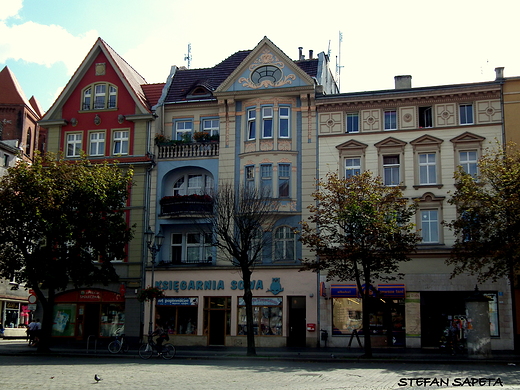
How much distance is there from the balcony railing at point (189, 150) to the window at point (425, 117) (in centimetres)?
1262

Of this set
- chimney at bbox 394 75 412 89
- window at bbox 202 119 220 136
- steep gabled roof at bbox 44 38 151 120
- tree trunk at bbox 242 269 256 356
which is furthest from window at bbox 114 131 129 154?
chimney at bbox 394 75 412 89

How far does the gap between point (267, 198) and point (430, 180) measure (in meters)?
9.74

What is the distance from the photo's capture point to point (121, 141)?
4222cm

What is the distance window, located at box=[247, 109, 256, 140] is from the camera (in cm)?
3972

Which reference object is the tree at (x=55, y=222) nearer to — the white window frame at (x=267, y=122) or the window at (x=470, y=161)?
the white window frame at (x=267, y=122)

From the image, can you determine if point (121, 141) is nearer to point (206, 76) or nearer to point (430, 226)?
point (206, 76)

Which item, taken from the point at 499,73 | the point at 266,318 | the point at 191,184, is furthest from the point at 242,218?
the point at 499,73

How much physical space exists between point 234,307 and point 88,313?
9742 millimetres

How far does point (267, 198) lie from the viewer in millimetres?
34656

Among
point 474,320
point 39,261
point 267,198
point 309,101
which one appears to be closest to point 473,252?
point 474,320

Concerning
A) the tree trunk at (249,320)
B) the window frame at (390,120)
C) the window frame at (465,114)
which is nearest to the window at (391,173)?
the window frame at (390,120)

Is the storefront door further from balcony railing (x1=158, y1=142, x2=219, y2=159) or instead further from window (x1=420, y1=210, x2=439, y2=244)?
balcony railing (x1=158, y1=142, x2=219, y2=159)

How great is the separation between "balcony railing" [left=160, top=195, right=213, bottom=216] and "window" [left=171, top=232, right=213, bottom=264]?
70.5 inches

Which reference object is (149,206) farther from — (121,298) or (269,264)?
(269,264)
